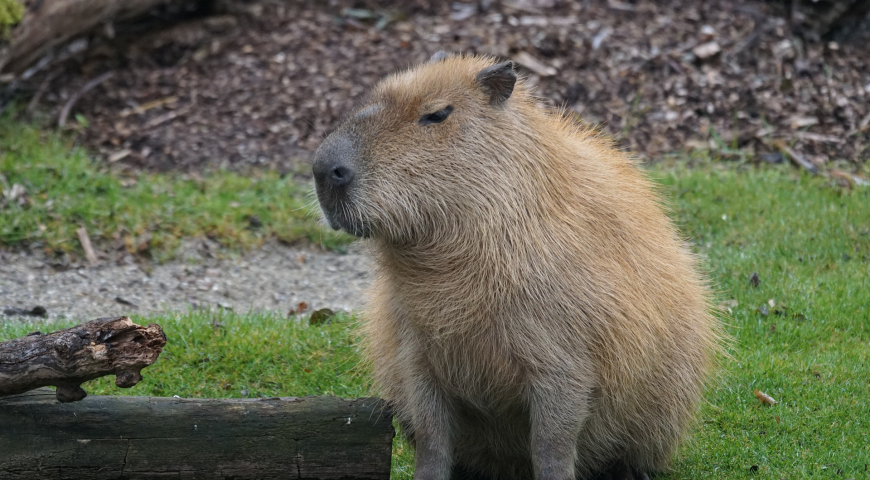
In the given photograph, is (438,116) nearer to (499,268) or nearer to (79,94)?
(499,268)

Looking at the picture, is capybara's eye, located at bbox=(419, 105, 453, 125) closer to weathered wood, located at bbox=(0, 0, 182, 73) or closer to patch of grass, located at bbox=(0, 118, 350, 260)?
patch of grass, located at bbox=(0, 118, 350, 260)

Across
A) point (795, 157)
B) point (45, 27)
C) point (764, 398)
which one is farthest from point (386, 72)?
point (764, 398)

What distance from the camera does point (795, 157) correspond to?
8055 mm

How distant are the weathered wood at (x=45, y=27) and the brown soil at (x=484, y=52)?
58cm

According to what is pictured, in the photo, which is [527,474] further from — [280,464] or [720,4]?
[720,4]

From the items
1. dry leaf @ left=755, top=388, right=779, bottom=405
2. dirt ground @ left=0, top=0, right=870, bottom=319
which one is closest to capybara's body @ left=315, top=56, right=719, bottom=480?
dry leaf @ left=755, top=388, right=779, bottom=405

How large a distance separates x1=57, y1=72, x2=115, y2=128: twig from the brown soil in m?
0.05

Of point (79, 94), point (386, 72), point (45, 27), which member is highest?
point (45, 27)

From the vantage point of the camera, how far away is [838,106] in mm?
8594

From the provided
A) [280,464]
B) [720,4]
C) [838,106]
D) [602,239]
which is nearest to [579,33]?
[720,4]

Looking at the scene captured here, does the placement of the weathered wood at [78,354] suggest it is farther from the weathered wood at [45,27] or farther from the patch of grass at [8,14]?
the patch of grass at [8,14]

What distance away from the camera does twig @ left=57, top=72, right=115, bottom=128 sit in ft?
30.6

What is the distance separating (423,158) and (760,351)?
2631 mm

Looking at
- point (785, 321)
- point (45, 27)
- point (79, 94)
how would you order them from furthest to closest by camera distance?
1. point (79, 94)
2. point (45, 27)
3. point (785, 321)
